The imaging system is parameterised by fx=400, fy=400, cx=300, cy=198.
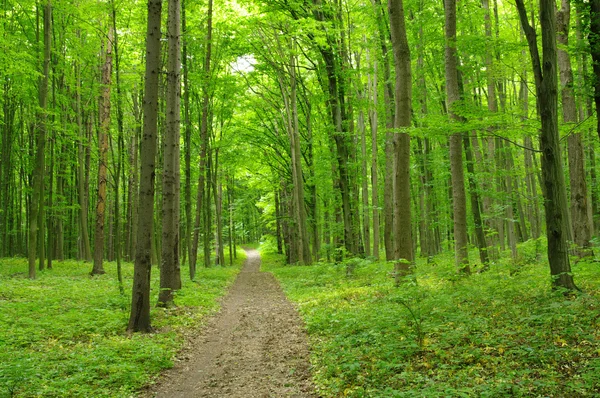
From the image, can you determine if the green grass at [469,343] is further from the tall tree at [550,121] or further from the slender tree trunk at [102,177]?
the slender tree trunk at [102,177]

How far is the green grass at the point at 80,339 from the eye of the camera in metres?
5.23

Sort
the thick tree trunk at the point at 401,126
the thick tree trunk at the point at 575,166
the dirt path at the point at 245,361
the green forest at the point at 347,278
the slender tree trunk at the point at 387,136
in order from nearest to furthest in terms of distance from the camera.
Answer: the green forest at the point at 347,278 → the dirt path at the point at 245,361 → the thick tree trunk at the point at 401,126 → the thick tree trunk at the point at 575,166 → the slender tree trunk at the point at 387,136

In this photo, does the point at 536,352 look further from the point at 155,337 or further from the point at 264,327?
the point at 155,337

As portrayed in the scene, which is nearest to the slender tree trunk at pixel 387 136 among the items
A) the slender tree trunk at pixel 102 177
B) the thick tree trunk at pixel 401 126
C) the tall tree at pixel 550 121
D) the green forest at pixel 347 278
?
the green forest at pixel 347 278

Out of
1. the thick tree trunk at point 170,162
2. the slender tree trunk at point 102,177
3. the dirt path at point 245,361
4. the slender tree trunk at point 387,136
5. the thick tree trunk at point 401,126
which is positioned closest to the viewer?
the dirt path at point 245,361

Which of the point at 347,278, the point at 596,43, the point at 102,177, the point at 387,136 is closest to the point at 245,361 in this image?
the point at 596,43

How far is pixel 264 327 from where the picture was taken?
922cm

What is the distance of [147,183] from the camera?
8281mm

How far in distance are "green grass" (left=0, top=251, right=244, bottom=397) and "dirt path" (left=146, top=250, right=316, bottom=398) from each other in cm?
43

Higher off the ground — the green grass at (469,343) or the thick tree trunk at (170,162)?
the thick tree trunk at (170,162)

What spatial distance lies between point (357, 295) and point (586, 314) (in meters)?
5.87

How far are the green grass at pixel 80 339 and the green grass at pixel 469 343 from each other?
2807 millimetres

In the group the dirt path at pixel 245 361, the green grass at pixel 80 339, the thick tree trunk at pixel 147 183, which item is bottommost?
the dirt path at pixel 245 361

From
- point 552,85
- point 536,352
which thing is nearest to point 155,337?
point 536,352
